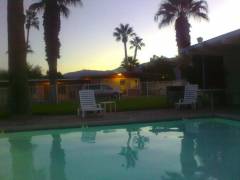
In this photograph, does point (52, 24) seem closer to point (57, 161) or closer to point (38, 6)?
point (38, 6)

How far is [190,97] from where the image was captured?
15109mm

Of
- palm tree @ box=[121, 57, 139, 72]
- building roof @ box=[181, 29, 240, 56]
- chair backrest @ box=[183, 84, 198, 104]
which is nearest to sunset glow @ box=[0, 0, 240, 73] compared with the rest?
building roof @ box=[181, 29, 240, 56]

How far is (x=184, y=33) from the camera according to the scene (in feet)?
89.5

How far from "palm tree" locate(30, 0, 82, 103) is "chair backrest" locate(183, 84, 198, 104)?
11753 mm

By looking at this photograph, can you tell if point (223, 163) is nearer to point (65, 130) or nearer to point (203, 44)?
point (65, 130)

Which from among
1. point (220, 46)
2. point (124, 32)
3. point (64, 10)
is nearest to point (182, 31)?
Answer: point (64, 10)

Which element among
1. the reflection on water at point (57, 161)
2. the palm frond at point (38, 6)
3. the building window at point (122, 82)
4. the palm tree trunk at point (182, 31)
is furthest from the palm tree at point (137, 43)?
the reflection on water at point (57, 161)

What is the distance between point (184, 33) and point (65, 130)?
1844 cm

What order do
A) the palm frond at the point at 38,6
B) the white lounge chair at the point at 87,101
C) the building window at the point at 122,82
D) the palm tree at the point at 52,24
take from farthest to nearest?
1. the building window at the point at 122,82
2. the palm frond at the point at 38,6
3. the palm tree at the point at 52,24
4. the white lounge chair at the point at 87,101

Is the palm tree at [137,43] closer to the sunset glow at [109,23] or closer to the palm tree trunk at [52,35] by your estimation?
the sunset glow at [109,23]

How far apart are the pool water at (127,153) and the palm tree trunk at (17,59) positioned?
123 inches

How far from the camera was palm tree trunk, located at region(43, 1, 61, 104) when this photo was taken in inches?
968

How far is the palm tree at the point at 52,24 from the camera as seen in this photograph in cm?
2458

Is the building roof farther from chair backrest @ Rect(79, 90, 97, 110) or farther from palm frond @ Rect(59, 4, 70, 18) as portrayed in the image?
palm frond @ Rect(59, 4, 70, 18)
